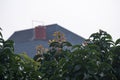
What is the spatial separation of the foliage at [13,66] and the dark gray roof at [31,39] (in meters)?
49.8

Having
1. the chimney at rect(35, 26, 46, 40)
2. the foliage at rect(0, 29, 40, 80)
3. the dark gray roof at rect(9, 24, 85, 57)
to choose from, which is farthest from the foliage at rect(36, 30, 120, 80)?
the chimney at rect(35, 26, 46, 40)

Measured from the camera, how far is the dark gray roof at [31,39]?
5947 cm

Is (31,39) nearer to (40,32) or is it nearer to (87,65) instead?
(40,32)

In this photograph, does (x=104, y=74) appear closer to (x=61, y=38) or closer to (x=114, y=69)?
(x=114, y=69)

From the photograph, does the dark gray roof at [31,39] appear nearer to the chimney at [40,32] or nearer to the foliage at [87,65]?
the chimney at [40,32]

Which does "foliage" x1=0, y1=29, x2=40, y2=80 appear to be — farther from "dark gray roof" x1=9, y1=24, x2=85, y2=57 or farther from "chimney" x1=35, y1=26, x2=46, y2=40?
"chimney" x1=35, y1=26, x2=46, y2=40

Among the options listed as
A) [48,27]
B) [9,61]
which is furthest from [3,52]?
[48,27]

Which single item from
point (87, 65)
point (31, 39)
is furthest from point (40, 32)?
point (87, 65)

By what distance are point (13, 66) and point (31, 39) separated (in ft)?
186

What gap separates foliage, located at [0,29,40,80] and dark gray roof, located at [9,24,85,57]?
49.8 meters

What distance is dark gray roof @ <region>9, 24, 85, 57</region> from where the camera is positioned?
59.5m

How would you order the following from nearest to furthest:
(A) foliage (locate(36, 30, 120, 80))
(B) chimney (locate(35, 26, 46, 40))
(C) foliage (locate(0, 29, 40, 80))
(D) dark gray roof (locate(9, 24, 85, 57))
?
1. (C) foliage (locate(0, 29, 40, 80))
2. (A) foliage (locate(36, 30, 120, 80))
3. (B) chimney (locate(35, 26, 46, 40))
4. (D) dark gray roof (locate(9, 24, 85, 57))

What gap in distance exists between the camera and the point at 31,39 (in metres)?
62.4

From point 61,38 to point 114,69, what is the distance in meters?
2.28
